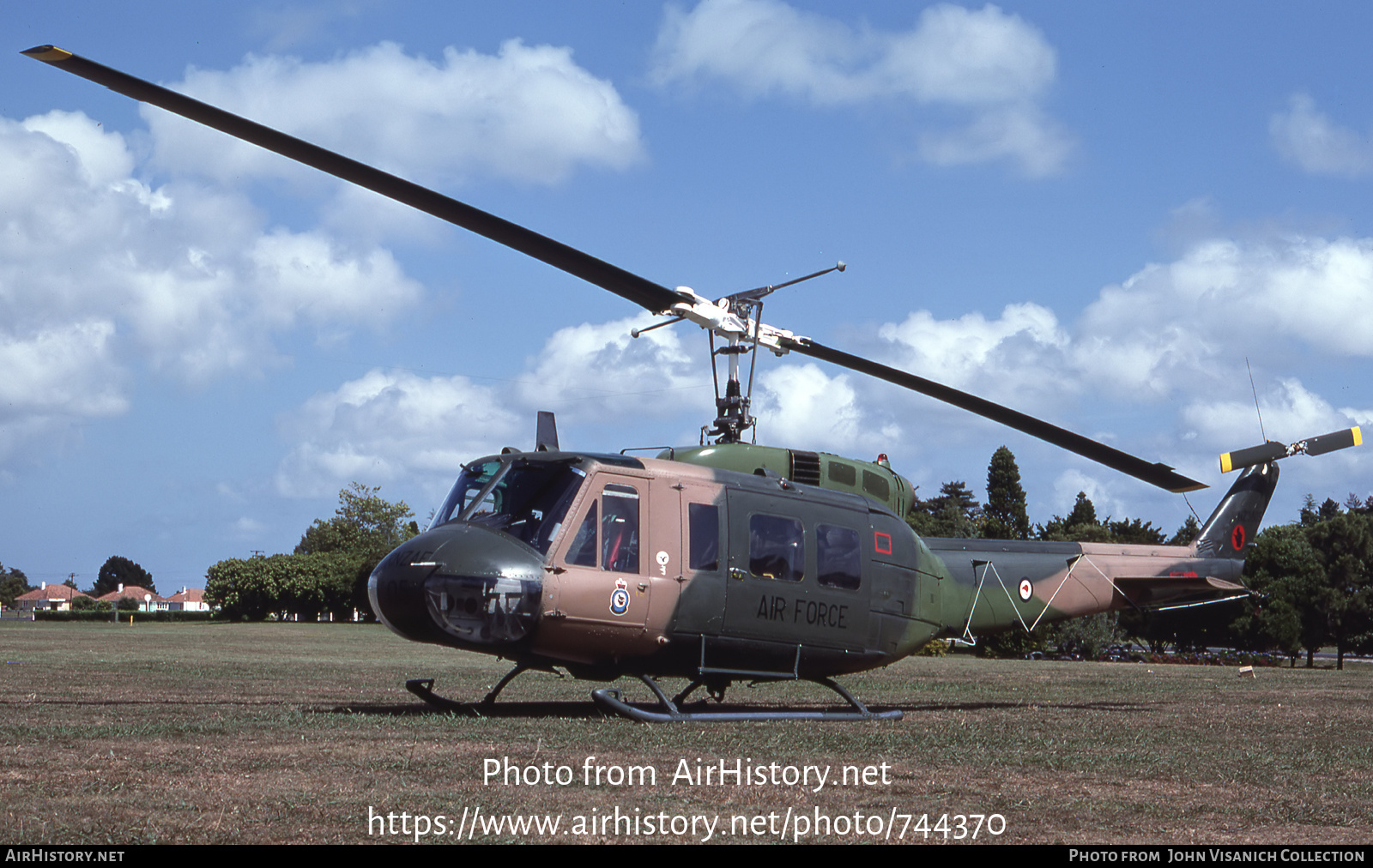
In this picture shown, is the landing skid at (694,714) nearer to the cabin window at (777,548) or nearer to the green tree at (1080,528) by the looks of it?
the cabin window at (777,548)

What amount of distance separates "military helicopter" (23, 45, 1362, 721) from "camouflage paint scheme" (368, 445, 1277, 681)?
0.8 inches

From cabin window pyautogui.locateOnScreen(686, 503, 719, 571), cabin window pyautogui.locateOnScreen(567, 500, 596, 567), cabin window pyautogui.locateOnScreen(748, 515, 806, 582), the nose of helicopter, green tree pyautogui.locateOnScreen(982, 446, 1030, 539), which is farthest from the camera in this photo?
green tree pyautogui.locateOnScreen(982, 446, 1030, 539)

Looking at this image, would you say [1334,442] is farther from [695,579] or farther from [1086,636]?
[1086,636]

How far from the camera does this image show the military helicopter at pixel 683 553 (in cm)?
1144

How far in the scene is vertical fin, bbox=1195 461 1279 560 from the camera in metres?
18.1

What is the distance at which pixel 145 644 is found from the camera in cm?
3775

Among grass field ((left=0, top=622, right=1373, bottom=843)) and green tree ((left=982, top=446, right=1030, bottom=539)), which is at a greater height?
green tree ((left=982, top=446, right=1030, bottom=539))

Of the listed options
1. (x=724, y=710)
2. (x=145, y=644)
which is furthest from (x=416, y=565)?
(x=145, y=644)

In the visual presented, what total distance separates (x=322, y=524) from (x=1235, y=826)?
4483 inches

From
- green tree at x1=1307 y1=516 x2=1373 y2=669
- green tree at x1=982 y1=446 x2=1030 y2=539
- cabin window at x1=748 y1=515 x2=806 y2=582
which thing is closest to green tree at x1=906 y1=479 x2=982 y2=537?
green tree at x1=982 y1=446 x2=1030 y2=539

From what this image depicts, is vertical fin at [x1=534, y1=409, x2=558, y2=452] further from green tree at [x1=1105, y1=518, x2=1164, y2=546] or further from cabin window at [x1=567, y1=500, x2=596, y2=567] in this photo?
green tree at [x1=1105, y1=518, x2=1164, y2=546]

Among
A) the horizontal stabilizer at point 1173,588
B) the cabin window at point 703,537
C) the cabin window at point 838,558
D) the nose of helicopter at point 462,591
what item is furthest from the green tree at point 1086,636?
the nose of helicopter at point 462,591

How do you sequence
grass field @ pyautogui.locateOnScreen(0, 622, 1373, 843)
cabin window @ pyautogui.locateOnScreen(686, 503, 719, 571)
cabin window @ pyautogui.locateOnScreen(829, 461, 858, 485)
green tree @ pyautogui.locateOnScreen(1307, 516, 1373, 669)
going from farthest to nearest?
green tree @ pyautogui.locateOnScreen(1307, 516, 1373, 669) → cabin window @ pyautogui.locateOnScreen(829, 461, 858, 485) → cabin window @ pyautogui.locateOnScreen(686, 503, 719, 571) → grass field @ pyautogui.locateOnScreen(0, 622, 1373, 843)
